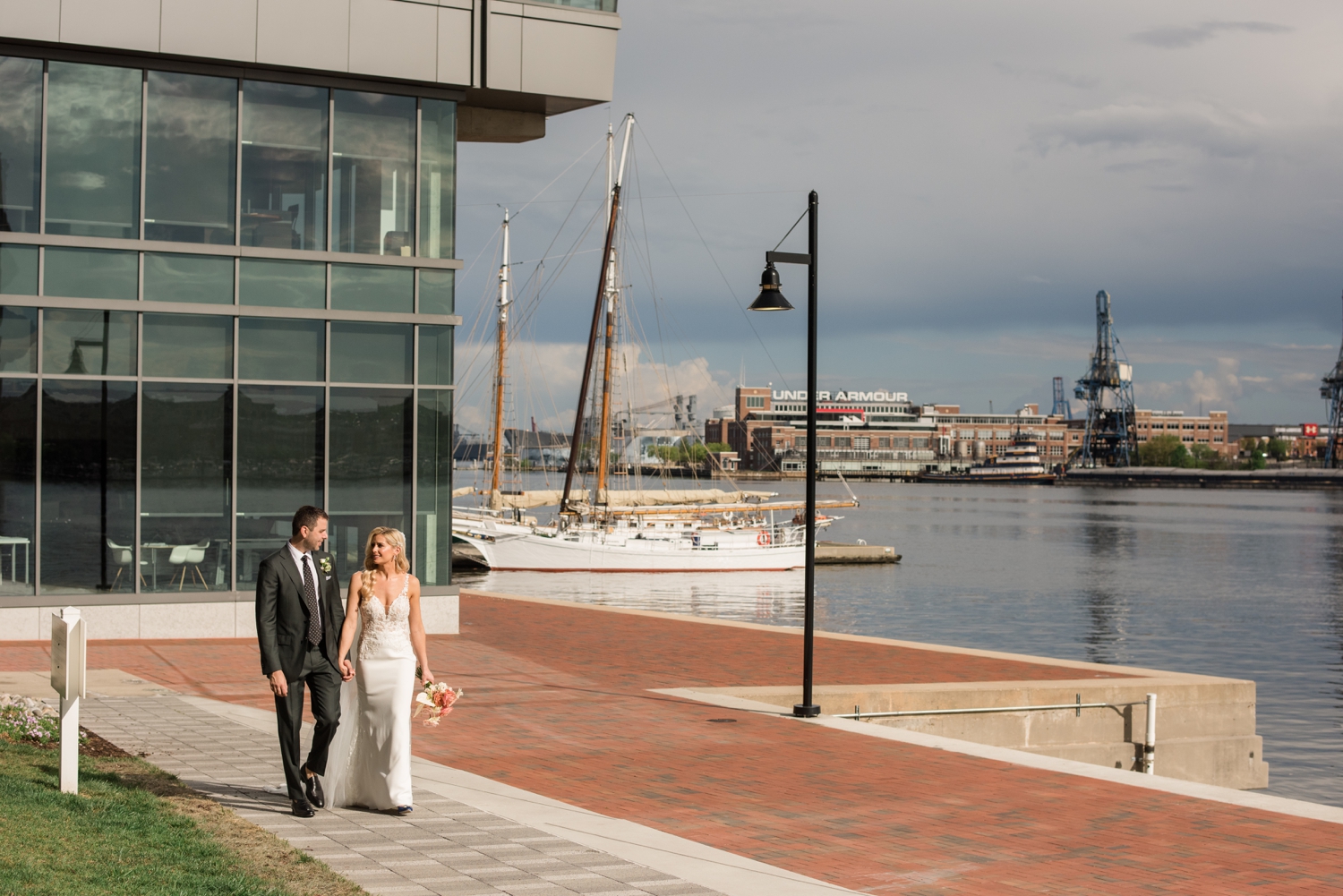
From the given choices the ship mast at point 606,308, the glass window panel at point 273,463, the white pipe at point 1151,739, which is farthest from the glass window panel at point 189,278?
the ship mast at point 606,308

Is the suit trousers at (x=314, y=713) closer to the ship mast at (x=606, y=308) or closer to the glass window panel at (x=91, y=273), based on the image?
the glass window panel at (x=91, y=273)

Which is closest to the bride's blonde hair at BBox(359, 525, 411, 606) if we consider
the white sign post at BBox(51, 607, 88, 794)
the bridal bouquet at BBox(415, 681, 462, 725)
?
the bridal bouquet at BBox(415, 681, 462, 725)

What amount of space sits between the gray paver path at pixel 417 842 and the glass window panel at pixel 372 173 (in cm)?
909

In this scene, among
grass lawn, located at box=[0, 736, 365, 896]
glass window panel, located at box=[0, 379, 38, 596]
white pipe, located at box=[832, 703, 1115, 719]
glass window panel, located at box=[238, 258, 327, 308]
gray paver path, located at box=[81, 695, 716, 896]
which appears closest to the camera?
grass lawn, located at box=[0, 736, 365, 896]

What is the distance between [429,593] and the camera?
18000 mm

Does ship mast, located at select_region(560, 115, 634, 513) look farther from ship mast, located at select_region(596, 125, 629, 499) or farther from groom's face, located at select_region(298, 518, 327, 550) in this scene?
groom's face, located at select_region(298, 518, 327, 550)

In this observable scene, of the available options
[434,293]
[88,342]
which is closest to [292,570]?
[88,342]

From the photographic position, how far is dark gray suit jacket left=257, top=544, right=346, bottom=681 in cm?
775

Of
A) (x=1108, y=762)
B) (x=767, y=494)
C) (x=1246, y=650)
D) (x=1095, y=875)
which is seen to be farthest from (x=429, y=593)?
(x=767, y=494)

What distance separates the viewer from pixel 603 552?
200 feet

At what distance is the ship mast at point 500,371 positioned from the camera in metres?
63.9

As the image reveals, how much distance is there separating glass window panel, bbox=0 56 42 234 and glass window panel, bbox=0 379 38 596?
6.77 feet

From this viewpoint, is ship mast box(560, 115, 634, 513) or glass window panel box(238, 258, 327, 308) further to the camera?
ship mast box(560, 115, 634, 513)

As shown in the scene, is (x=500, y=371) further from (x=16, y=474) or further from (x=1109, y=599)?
(x=16, y=474)
